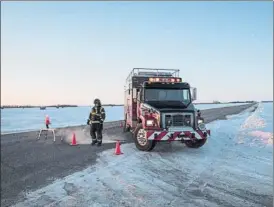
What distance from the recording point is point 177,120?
11086mm

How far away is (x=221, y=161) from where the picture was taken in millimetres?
9281

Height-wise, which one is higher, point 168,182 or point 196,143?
point 196,143

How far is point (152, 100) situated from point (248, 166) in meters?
4.73

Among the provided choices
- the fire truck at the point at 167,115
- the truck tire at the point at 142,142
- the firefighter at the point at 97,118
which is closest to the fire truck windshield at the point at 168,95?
the fire truck at the point at 167,115

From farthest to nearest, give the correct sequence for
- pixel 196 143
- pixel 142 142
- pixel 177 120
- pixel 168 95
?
pixel 168 95 → pixel 196 143 → pixel 142 142 → pixel 177 120

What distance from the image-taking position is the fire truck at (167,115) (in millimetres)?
10859

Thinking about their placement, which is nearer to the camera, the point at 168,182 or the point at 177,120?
the point at 168,182

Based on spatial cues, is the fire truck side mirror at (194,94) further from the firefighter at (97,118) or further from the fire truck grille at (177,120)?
the firefighter at (97,118)

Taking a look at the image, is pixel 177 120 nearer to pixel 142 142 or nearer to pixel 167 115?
pixel 167 115

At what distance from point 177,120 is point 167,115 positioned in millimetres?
439

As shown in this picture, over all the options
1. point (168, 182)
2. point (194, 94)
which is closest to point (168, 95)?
point (194, 94)

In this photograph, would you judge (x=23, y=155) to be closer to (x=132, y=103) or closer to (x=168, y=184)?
(x=132, y=103)

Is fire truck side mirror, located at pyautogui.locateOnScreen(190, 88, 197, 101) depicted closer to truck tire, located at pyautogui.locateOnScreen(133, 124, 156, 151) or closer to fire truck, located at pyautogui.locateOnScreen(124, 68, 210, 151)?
fire truck, located at pyautogui.locateOnScreen(124, 68, 210, 151)

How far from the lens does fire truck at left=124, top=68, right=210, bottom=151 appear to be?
10859mm
